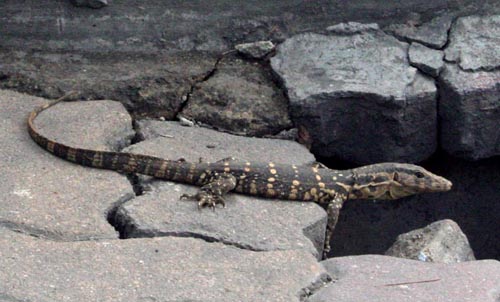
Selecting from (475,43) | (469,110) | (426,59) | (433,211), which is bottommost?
(433,211)

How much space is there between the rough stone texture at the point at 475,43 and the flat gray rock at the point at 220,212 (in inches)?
58.6

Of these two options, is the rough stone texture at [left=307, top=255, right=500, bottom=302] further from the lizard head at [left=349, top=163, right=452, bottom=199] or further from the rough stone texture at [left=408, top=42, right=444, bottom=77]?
the rough stone texture at [left=408, top=42, right=444, bottom=77]

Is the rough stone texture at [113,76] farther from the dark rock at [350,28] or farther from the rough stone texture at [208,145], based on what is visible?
the dark rock at [350,28]

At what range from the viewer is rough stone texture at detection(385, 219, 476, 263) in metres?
6.32

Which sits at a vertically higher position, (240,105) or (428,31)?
(428,31)

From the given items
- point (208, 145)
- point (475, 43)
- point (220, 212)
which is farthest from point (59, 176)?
point (475, 43)

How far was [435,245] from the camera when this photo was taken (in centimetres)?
638

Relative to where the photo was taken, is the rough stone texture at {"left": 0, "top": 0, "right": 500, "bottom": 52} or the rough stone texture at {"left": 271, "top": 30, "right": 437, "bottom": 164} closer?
the rough stone texture at {"left": 271, "top": 30, "right": 437, "bottom": 164}

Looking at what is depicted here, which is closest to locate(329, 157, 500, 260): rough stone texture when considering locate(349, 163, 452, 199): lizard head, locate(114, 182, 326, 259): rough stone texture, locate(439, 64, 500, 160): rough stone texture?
locate(439, 64, 500, 160): rough stone texture

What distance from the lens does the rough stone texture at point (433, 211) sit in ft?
27.2

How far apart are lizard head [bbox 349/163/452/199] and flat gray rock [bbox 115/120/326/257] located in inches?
18.0

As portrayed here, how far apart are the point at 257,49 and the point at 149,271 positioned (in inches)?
117

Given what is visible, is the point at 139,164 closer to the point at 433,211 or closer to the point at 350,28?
the point at 350,28

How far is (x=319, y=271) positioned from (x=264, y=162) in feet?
4.62
